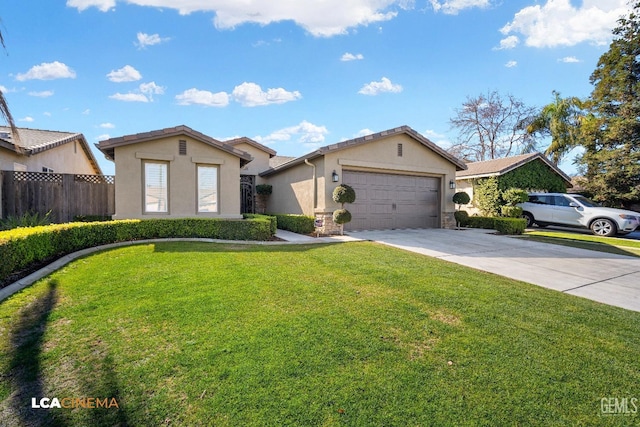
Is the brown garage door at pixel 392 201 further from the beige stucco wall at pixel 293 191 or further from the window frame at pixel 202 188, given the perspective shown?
the window frame at pixel 202 188

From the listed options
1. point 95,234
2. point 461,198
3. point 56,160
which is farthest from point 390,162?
point 56,160

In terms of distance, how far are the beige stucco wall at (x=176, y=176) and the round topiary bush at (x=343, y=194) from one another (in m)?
3.59

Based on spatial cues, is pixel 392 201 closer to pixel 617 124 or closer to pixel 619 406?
pixel 619 406

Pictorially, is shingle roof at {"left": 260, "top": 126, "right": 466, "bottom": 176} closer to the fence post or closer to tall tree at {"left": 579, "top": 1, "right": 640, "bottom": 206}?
the fence post

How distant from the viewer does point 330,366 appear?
2.56m

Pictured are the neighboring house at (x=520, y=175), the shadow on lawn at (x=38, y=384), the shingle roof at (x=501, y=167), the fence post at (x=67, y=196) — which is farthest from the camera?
the neighboring house at (x=520, y=175)

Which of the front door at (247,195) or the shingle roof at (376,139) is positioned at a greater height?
the shingle roof at (376,139)

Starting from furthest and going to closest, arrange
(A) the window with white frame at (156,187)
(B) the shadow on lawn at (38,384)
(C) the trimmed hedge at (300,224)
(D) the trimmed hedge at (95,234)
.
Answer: (C) the trimmed hedge at (300,224)
(A) the window with white frame at (156,187)
(D) the trimmed hedge at (95,234)
(B) the shadow on lawn at (38,384)

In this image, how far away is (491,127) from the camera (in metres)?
28.5

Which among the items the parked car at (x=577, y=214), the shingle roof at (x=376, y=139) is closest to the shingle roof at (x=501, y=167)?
the parked car at (x=577, y=214)

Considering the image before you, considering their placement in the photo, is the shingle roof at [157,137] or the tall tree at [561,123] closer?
the shingle roof at [157,137]

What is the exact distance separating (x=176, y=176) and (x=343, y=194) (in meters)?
5.67

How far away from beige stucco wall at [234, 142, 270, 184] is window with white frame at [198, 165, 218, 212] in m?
6.56

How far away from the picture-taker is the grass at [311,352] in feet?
6.86
